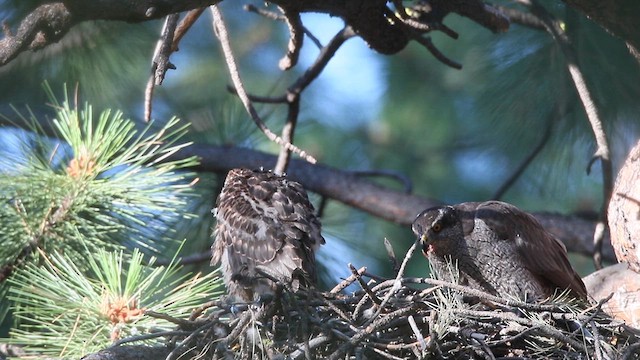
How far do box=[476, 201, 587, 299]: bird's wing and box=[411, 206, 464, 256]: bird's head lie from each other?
0.15 m

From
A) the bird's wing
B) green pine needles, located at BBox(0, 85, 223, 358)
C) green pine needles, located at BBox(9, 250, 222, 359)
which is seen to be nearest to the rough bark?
the bird's wing

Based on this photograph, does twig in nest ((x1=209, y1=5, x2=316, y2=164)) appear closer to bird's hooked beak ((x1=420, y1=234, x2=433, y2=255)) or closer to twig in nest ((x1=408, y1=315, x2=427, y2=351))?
bird's hooked beak ((x1=420, y1=234, x2=433, y2=255))

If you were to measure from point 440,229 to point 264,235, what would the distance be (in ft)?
2.72

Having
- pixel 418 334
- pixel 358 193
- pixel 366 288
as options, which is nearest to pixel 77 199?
pixel 366 288

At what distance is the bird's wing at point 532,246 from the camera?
15.8ft

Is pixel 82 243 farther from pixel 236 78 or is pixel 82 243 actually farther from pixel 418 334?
pixel 418 334

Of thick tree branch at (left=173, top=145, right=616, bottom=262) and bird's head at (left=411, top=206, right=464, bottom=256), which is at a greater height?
bird's head at (left=411, top=206, right=464, bottom=256)

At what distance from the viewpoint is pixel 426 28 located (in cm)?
516

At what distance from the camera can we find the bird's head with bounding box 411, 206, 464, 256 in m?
4.73

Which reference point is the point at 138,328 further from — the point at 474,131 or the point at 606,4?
the point at 474,131

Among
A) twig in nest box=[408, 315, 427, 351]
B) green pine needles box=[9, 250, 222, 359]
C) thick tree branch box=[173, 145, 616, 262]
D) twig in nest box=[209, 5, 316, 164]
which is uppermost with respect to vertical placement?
twig in nest box=[209, 5, 316, 164]

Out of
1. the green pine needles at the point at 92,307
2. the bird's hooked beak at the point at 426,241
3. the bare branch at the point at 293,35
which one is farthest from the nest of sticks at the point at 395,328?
the bare branch at the point at 293,35

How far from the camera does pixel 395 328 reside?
386 cm

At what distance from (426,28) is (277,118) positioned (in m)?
3.20
